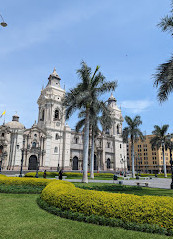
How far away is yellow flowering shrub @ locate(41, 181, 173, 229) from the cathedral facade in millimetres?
32562

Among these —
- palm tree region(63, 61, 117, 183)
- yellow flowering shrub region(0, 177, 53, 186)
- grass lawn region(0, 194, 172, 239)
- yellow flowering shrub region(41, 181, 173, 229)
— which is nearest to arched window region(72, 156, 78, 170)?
palm tree region(63, 61, 117, 183)

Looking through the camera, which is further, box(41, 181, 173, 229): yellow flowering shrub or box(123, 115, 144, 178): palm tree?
box(123, 115, 144, 178): palm tree

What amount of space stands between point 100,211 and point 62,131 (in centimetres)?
4306

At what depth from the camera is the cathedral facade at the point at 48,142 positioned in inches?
1602

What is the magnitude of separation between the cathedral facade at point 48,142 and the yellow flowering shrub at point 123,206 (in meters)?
32.6

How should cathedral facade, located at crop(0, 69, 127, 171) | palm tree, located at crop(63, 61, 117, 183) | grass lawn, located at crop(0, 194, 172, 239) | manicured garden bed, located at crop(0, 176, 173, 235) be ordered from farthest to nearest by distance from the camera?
cathedral facade, located at crop(0, 69, 127, 171) → palm tree, located at crop(63, 61, 117, 183) → manicured garden bed, located at crop(0, 176, 173, 235) → grass lawn, located at crop(0, 194, 172, 239)

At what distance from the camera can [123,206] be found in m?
5.66

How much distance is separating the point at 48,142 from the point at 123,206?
4124 centimetres

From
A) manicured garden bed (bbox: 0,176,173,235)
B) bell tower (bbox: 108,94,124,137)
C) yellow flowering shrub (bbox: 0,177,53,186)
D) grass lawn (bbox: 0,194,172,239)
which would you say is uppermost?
bell tower (bbox: 108,94,124,137)

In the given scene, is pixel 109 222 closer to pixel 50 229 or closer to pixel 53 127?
pixel 50 229

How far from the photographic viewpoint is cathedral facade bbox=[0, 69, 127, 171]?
133 feet

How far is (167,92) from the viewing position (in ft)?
44.2

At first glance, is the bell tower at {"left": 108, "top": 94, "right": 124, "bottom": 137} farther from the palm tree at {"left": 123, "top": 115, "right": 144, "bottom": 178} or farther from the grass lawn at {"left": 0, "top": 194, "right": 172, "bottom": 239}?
the grass lawn at {"left": 0, "top": 194, "right": 172, "bottom": 239}

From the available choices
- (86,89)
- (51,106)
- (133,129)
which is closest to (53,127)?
(51,106)
